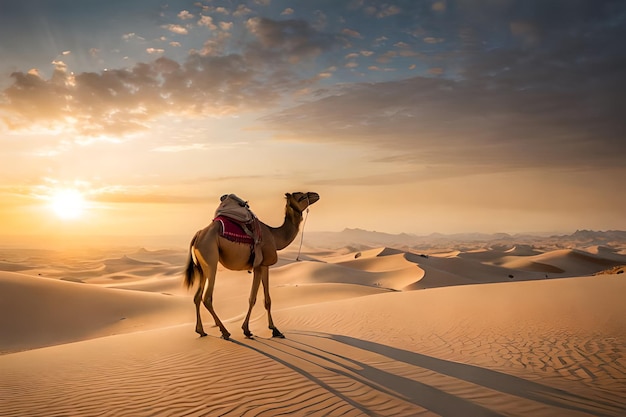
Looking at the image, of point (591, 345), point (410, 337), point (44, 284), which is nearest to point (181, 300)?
point (44, 284)

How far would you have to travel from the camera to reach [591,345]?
920cm

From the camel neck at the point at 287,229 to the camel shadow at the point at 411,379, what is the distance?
2.51 meters

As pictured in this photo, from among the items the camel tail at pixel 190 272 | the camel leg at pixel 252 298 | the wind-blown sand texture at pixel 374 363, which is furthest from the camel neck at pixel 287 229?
the wind-blown sand texture at pixel 374 363

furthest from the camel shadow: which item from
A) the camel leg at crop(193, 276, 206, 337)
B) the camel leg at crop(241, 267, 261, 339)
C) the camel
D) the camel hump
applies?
the camel hump

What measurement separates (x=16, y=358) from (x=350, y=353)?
7.61m

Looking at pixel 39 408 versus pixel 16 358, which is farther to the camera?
pixel 16 358

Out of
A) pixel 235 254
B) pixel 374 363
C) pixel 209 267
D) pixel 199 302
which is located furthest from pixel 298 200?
pixel 374 363

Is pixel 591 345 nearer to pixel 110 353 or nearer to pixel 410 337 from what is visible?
pixel 410 337

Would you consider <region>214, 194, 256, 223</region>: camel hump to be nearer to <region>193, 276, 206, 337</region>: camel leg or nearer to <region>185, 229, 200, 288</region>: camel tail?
<region>185, 229, 200, 288</region>: camel tail

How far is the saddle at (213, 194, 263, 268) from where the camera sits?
9.34 m

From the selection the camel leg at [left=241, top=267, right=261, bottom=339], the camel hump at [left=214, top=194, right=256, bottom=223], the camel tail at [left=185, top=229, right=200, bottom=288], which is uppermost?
the camel hump at [left=214, top=194, right=256, bottom=223]

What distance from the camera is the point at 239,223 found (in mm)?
9492

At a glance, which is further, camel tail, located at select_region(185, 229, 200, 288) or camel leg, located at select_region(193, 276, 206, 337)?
camel tail, located at select_region(185, 229, 200, 288)

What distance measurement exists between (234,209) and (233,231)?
528 mm
